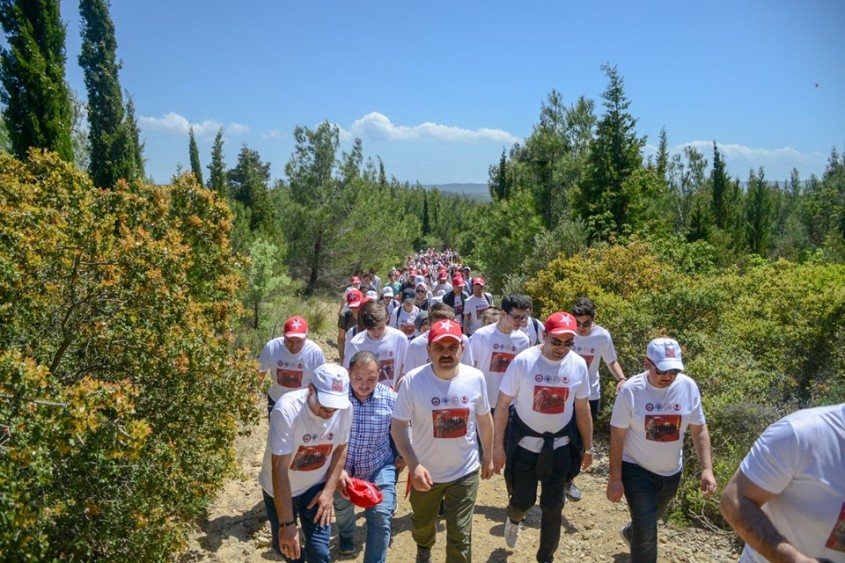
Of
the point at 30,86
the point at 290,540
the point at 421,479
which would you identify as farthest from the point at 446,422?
the point at 30,86

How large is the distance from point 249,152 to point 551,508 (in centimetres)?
3153

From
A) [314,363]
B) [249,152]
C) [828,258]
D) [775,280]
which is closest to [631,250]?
[775,280]

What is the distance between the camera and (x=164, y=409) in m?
4.42

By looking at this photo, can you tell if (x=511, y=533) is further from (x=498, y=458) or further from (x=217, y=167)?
(x=217, y=167)

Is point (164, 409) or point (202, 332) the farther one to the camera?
point (202, 332)

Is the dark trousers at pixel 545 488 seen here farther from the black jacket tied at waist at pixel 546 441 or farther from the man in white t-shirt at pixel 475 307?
the man in white t-shirt at pixel 475 307

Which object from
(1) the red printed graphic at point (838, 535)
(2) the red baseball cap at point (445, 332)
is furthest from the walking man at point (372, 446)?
(1) the red printed graphic at point (838, 535)

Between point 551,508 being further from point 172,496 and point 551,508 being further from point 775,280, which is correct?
point 775,280

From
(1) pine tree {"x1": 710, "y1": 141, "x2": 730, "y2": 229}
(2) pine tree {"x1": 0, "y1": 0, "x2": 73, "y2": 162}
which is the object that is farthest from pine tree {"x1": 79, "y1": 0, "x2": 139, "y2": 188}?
(1) pine tree {"x1": 710, "y1": 141, "x2": 730, "y2": 229}

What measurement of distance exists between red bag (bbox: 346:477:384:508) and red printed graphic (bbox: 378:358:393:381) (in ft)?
6.84

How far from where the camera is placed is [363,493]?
3.97 meters

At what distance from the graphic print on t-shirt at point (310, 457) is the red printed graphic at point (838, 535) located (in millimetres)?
2755

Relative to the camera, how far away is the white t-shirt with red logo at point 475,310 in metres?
10.3

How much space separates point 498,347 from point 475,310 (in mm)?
4342
